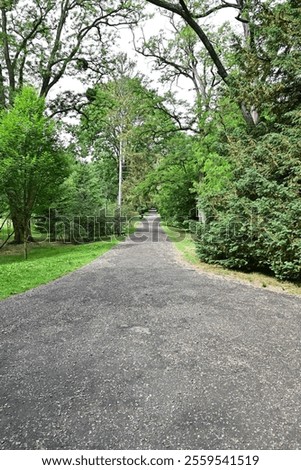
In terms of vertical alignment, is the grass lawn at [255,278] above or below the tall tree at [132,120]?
below

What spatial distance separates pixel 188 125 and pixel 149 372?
47.9 ft

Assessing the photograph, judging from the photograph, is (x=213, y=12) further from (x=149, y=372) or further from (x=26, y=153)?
(x=149, y=372)

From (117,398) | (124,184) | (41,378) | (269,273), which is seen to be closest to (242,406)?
(117,398)

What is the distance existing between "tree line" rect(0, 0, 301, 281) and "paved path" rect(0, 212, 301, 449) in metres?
2.57

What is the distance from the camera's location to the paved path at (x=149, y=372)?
77.0 inches

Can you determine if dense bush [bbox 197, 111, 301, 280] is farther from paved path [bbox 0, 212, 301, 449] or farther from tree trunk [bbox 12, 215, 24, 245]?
tree trunk [bbox 12, 215, 24, 245]

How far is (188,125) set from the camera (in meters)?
14.9

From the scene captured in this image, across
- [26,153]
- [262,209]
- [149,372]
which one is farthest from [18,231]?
[149,372]

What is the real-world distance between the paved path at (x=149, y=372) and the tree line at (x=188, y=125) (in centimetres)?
257

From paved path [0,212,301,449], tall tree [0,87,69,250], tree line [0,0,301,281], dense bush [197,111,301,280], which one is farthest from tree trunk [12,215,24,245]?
dense bush [197,111,301,280]

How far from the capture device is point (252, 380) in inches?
103

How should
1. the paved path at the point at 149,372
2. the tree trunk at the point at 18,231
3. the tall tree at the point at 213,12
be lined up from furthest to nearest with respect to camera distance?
the tree trunk at the point at 18,231 → the tall tree at the point at 213,12 → the paved path at the point at 149,372

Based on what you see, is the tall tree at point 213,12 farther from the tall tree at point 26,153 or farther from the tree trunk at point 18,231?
the tree trunk at point 18,231

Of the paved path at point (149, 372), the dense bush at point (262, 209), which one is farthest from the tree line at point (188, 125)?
the paved path at point (149, 372)
